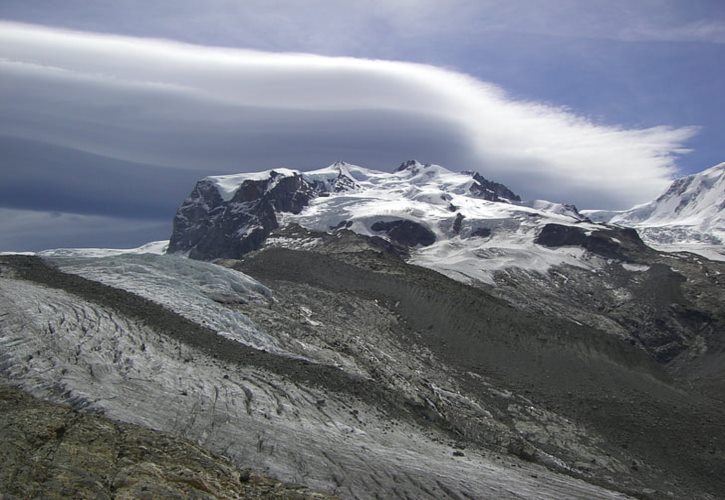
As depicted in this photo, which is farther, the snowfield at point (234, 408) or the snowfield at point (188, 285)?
the snowfield at point (188, 285)

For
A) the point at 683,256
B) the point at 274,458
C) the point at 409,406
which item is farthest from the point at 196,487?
the point at 683,256

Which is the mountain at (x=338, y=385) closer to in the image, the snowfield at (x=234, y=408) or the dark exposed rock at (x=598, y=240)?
the snowfield at (x=234, y=408)

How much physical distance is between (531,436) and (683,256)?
139m

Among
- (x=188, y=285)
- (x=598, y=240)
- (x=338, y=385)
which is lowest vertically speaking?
(x=338, y=385)

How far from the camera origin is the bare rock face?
12.1m

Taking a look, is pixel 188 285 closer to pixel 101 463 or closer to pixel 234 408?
pixel 234 408

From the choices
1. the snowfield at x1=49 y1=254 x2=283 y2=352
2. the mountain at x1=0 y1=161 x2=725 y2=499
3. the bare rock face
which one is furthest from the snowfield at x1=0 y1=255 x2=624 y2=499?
the snowfield at x1=49 y1=254 x2=283 y2=352

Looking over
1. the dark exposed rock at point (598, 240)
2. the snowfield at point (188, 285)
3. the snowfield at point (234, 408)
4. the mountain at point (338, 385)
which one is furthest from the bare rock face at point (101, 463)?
the dark exposed rock at point (598, 240)

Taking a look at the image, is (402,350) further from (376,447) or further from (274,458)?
(274,458)

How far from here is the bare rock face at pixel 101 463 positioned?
12.1 m

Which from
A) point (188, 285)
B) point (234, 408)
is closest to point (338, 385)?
point (234, 408)

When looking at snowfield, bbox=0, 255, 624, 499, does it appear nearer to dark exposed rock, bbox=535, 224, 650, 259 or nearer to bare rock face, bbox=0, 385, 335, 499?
bare rock face, bbox=0, 385, 335, 499

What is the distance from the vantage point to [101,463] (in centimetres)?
1330

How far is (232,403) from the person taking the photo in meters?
22.9
